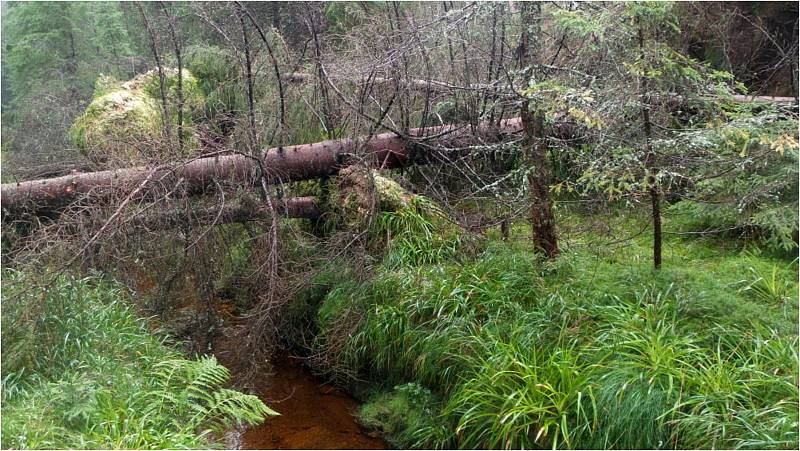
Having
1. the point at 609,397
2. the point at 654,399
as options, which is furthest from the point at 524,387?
the point at 654,399

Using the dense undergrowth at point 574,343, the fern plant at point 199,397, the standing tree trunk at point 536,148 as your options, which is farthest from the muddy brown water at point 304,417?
the standing tree trunk at point 536,148

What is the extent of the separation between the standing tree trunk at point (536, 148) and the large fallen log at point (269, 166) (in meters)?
0.81

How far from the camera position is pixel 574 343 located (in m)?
4.27

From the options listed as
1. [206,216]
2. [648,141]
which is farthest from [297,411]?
[648,141]

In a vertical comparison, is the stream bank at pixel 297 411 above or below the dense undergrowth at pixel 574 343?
below

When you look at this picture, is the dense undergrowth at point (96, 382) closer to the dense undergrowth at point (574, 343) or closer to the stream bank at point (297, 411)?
the stream bank at point (297, 411)

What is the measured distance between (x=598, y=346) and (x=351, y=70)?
3470 mm

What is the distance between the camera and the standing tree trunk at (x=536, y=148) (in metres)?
4.83

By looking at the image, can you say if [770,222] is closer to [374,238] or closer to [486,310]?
[486,310]

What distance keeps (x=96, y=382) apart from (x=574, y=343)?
10.7ft

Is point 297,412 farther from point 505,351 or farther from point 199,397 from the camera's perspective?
point 505,351

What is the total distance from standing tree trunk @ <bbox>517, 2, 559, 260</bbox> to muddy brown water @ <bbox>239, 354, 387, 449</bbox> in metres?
2.26

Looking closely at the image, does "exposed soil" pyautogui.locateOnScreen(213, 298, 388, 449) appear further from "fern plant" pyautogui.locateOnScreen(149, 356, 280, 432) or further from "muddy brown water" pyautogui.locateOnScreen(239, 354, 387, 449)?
"fern plant" pyautogui.locateOnScreen(149, 356, 280, 432)

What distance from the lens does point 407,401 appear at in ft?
15.9
